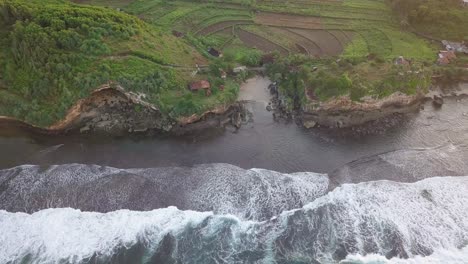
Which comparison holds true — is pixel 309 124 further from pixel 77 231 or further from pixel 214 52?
pixel 77 231

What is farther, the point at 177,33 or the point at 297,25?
the point at 297,25

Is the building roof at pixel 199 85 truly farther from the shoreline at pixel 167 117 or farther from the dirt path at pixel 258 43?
the dirt path at pixel 258 43

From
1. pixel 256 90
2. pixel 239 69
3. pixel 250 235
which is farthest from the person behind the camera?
pixel 239 69

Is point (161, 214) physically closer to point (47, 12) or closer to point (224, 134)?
point (224, 134)


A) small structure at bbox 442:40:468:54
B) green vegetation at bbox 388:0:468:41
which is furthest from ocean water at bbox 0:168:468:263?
green vegetation at bbox 388:0:468:41

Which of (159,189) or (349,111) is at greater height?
(349,111)

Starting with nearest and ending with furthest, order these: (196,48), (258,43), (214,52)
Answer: (214,52) < (196,48) < (258,43)

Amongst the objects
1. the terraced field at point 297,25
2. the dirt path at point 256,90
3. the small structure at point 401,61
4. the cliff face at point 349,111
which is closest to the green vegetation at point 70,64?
the dirt path at point 256,90

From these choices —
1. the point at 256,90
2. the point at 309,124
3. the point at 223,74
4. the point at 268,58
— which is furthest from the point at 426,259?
the point at 268,58
